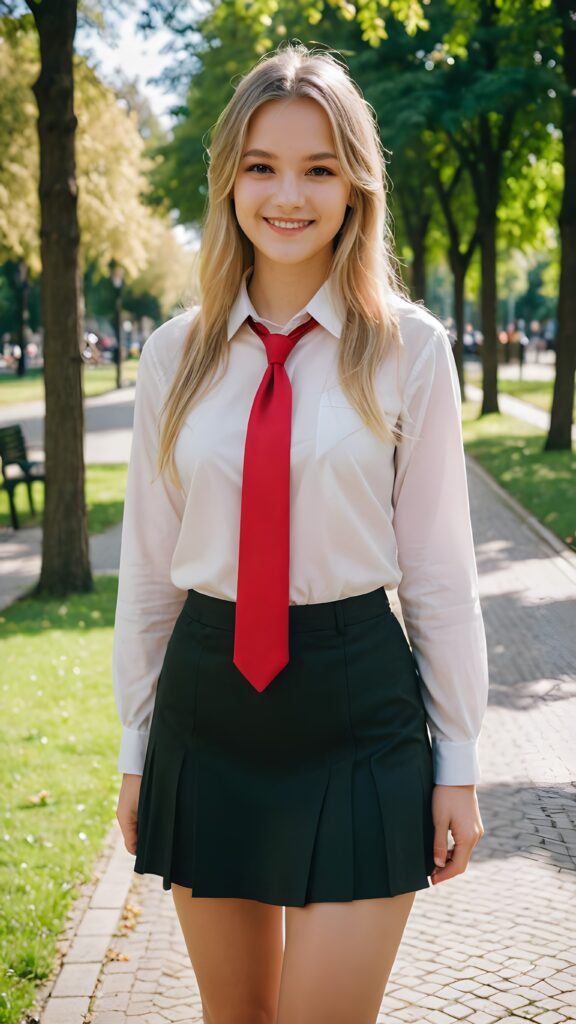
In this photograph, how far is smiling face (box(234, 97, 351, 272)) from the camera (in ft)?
7.68

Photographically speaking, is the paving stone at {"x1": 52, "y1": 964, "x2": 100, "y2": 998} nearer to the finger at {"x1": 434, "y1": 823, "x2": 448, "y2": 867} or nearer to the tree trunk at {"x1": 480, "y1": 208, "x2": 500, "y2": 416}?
the finger at {"x1": 434, "y1": 823, "x2": 448, "y2": 867}

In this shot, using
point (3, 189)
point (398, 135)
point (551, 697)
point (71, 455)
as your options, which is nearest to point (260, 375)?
point (551, 697)

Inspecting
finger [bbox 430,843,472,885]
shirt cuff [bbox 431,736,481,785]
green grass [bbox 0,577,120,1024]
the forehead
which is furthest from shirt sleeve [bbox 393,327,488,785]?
green grass [bbox 0,577,120,1024]

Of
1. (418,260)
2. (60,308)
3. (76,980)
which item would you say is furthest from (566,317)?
(76,980)

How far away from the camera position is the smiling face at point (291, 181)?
234 cm

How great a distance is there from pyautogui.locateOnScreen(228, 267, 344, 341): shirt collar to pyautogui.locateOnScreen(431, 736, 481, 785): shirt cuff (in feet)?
2.69

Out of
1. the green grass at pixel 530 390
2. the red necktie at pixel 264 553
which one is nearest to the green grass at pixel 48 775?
the red necktie at pixel 264 553

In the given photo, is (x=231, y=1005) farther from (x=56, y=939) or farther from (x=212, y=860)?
(x=56, y=939)

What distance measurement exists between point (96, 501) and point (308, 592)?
46.7 ft

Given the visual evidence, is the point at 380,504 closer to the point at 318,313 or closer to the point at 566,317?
the point at 318,313

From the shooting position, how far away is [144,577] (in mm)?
2543

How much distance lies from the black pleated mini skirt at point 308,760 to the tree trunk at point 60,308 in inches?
297

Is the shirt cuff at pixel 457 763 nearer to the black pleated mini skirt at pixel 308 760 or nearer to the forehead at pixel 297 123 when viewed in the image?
the black pleated mini skirt at pixel 308 760

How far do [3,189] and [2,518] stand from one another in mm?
10660
